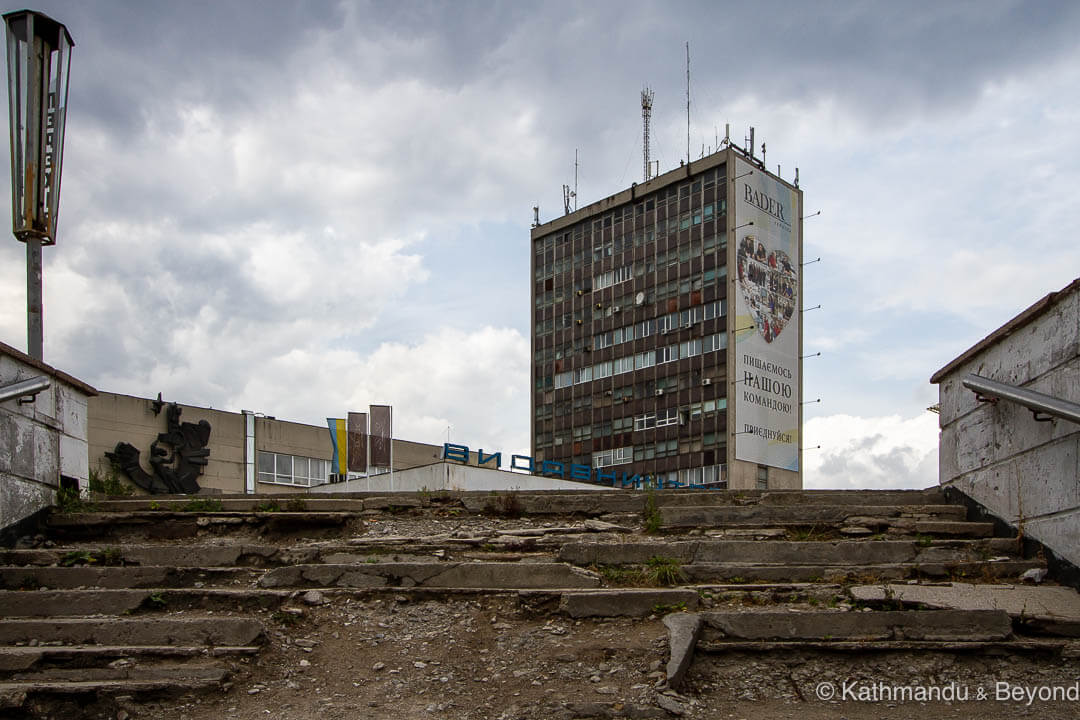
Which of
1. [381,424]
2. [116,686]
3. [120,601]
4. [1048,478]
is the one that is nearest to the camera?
[116,686]

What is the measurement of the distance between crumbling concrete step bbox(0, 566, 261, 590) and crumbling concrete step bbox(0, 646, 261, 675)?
4.07ft

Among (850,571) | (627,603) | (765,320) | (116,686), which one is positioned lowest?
(116,686)

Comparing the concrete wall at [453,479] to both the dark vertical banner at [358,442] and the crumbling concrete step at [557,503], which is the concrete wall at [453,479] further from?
the crumbling concrete step at [557,503]

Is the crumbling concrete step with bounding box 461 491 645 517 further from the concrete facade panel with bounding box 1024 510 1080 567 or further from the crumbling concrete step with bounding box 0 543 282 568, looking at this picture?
the concrete facade panel with bounding box 1024 510 1080 567

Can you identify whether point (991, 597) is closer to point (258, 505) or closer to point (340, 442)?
point (258, 505)

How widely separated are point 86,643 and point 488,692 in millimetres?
3002

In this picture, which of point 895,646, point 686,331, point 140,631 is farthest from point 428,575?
point 686,331

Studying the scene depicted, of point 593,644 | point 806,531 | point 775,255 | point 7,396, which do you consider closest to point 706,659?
point 593,644

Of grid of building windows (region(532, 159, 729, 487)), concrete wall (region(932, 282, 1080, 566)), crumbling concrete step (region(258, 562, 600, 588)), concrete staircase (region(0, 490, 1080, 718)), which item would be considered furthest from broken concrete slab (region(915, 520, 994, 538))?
grid of building windows (region(532, 159, 729, 487))

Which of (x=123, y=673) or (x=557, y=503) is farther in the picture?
(x=557, y=503)

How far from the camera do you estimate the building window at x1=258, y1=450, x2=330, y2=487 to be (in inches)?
1722

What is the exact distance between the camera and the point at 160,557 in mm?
9344

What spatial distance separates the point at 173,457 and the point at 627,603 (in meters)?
35.1

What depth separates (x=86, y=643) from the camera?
7719 millimetres
